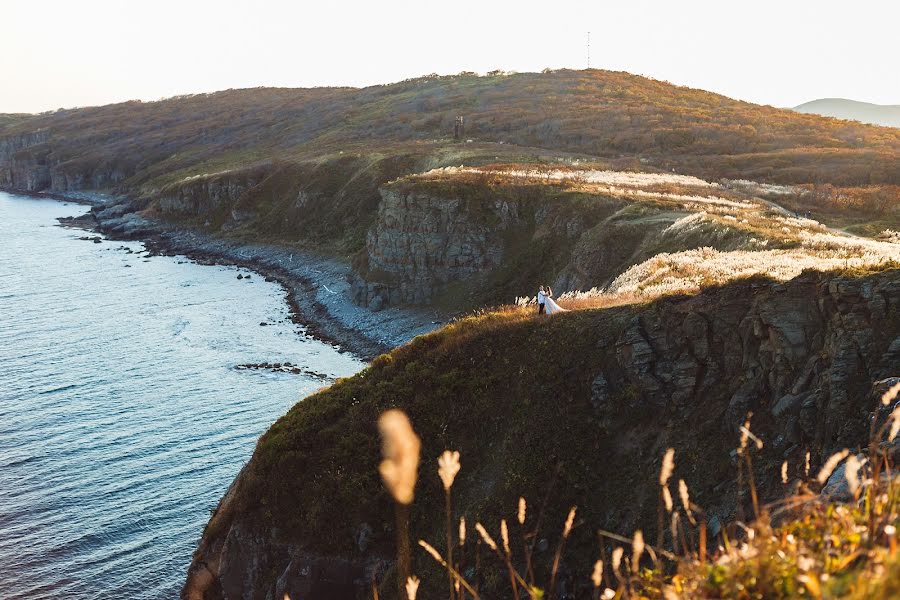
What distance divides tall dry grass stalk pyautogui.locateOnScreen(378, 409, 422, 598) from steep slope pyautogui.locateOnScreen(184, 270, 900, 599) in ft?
1.18

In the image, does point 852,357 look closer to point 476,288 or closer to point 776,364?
point 776,364

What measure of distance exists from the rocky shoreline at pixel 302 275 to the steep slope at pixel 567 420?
37339 mm

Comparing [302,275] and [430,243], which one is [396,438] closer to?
[430,243]

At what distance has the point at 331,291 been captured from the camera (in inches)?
3415

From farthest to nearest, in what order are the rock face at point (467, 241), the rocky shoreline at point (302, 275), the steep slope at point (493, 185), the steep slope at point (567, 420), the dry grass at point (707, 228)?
the rocky shoreline at point (302, 275)
the rock face at point (467, 241)
the steep slope at point (493, 185)
the dry grass at point (707, 228)
the steep slope at point (567, 420)

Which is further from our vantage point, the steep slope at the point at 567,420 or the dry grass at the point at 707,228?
the dry grass at the point at 707,228

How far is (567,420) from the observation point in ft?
82.9

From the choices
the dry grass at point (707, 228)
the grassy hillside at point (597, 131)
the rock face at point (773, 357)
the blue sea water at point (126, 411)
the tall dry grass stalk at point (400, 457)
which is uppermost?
A: the grassy hillside at point (597, 131)

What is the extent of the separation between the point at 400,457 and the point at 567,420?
5.85m

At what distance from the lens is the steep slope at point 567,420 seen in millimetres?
20562

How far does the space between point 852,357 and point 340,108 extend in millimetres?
188740

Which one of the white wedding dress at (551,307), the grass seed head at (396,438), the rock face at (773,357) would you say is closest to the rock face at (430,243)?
the white wedding dress at (551,307)

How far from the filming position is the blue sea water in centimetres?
3512

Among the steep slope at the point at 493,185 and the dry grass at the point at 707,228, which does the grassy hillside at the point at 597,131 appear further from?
the dry grass at the point at 707,228
